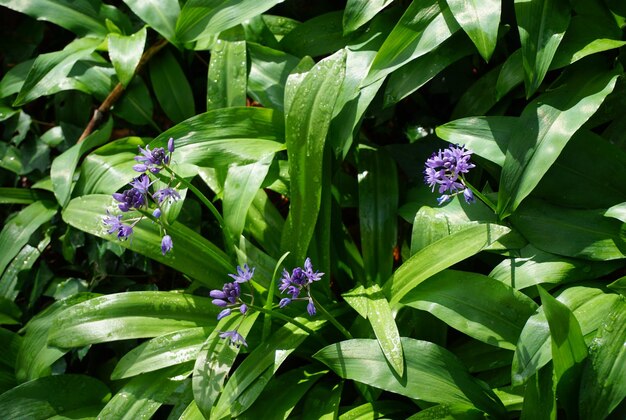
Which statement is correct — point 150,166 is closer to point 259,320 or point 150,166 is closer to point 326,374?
point 259,320

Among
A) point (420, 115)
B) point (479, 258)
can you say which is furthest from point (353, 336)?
point (420, 115)

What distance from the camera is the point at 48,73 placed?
316cm

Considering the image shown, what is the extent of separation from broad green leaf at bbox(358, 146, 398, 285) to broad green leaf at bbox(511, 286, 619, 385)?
0.66m

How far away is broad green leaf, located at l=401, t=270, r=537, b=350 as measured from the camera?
7.39 feet

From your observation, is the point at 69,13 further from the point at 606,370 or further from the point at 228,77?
the point at 606,370

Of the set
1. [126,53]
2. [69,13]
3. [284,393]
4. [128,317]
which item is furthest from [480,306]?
[69,13]

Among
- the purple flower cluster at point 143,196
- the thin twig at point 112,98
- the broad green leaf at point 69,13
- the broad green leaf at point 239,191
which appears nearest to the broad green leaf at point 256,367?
the broad green leaf at point 239,191

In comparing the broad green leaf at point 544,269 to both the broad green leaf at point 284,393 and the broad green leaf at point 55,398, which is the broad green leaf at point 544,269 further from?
the broad green leaf at point 55,398

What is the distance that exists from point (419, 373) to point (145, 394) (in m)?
0.96

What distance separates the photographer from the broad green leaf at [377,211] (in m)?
2.71

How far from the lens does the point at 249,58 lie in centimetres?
298

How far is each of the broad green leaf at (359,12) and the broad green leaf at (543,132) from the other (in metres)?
0.68

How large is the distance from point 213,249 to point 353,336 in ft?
2.05

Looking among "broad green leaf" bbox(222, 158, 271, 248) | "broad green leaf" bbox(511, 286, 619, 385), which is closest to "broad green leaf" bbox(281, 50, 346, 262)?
"broad green leaf" bbox(222, 158, 271, 248)
